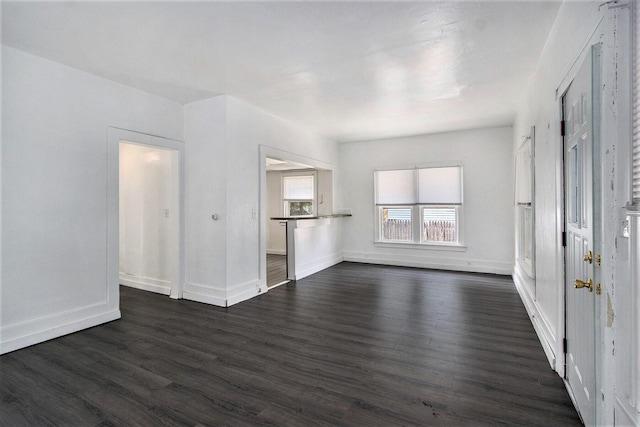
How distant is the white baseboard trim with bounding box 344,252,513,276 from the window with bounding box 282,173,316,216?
6.14ft

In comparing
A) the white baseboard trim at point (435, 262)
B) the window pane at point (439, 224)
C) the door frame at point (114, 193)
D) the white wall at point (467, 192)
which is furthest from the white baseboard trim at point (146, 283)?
the window pane at point (439, 224)

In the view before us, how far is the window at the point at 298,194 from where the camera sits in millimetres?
8328

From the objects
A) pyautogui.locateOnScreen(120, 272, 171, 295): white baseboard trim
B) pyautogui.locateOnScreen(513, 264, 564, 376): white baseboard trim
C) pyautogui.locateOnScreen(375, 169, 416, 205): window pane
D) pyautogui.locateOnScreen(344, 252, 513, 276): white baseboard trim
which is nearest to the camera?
pyautogui.locateOnScreen(513, 264, 564, 376): white baseboard trim

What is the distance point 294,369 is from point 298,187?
20.9 feet

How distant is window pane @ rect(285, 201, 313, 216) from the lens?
8307mm

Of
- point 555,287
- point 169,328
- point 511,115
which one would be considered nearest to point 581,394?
point 555,287

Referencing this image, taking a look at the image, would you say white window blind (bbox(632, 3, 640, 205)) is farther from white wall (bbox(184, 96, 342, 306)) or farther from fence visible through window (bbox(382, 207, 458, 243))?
fence visible through window (bbox(382, 207, 458, 243))

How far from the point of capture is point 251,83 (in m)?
3.71

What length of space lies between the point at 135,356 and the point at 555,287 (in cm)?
350

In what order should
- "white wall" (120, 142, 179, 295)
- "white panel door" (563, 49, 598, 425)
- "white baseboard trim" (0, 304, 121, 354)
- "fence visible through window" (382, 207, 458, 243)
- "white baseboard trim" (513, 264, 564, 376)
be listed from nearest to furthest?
"white panel door" (563, 49, 598, 425) < "white baseboard trim" (513, 264, 564, 376) < "white baseboard trim" (0, 304, 121, 354) < "white wall" (120, 142, 179, 295) < "fence visible through window" (382, 207, 458, 243)

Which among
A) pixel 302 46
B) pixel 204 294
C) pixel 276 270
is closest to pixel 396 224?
pixel 276 270

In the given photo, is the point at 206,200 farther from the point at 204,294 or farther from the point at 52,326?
the point at 52,326

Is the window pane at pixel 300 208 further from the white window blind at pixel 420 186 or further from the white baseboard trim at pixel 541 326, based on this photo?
the white baseboard trim at pixel 541 326

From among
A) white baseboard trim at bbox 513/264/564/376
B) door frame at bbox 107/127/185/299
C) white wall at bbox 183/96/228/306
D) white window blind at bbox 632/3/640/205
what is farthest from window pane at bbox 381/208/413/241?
white window blind at bbox 632/3/640/205
